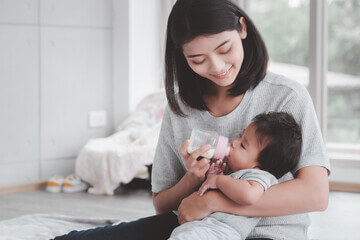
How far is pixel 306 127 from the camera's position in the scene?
4.78ft

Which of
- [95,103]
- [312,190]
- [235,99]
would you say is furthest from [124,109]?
[312,190]

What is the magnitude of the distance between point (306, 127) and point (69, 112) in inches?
113

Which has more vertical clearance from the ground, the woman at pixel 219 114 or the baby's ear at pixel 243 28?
the baby's ear at pixel 243 28

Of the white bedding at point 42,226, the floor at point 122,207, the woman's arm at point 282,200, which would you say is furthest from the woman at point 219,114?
the floor at point 122,207

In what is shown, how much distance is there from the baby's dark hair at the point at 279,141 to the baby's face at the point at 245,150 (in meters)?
0.02

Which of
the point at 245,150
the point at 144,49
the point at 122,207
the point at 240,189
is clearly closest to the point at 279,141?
the point at 245,150

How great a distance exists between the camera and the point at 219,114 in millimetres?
1621

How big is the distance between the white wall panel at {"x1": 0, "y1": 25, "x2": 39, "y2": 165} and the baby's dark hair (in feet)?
8.71

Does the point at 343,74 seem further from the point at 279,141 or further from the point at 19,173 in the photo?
the point at 279,141

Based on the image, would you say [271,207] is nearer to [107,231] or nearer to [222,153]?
[222,153]

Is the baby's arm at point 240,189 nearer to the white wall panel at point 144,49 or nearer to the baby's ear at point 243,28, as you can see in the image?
the baby's ear at point 243,28

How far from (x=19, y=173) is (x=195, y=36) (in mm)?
2734

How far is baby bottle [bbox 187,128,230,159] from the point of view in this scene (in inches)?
58.2

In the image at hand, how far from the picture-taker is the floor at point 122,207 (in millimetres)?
2748
